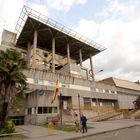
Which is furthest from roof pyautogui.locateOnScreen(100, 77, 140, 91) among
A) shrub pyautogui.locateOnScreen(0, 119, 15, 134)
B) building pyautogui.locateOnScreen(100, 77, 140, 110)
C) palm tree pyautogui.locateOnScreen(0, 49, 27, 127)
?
shrub pyautogui.locateOnScreen(0, 119, 15, 134)

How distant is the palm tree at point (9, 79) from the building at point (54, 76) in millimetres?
9328

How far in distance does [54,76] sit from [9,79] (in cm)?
2013

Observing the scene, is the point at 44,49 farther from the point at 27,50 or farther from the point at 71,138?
the point at 71,138

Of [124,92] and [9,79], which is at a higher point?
[124,92]

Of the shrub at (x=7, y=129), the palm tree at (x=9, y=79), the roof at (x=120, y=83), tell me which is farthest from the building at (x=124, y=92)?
the shrub at (x=7, y=129)

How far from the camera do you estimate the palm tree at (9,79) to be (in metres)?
16.4

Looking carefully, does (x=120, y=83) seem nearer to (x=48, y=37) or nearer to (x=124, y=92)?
(x=124, y=92)

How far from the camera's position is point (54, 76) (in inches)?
1459

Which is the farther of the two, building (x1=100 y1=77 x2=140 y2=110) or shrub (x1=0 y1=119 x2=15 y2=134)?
building (x1=100 y1=77 x2=140 y2=110)

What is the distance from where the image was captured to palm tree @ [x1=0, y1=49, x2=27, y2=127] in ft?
53.9

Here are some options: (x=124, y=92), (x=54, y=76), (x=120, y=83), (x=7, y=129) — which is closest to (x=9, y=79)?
(x=7, y=129)

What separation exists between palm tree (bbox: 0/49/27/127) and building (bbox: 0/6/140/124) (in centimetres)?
933

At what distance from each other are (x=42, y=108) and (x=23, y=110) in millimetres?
6191

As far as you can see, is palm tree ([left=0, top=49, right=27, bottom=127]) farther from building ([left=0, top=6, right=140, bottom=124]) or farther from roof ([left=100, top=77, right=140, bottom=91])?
roof ([left=100, top=77, right=140, bottom=91])
